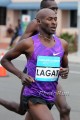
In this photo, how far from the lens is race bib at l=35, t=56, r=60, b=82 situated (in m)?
5.21

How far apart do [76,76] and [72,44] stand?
11.8 metres

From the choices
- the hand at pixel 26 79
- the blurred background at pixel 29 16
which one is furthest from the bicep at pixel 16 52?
the blurred background at pixel 29 16

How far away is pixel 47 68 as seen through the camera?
5.28 m

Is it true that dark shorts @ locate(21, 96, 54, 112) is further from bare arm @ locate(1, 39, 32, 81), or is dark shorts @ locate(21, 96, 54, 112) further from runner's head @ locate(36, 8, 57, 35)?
runner's head @ locate(36, 8, 57, 35)

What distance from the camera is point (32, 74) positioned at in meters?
5.25

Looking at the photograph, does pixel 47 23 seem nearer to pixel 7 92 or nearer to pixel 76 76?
pixel 7 92

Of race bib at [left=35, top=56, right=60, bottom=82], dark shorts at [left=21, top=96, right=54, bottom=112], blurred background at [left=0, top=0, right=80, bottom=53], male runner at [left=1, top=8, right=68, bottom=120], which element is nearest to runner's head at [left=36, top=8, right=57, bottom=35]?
male runner at [left=1, top=8, right=68, bottom=120]

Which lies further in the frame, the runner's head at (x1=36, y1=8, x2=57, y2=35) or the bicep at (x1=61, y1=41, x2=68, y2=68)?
the bicep at (x1=61, y1=41, x2=68, y2=68)

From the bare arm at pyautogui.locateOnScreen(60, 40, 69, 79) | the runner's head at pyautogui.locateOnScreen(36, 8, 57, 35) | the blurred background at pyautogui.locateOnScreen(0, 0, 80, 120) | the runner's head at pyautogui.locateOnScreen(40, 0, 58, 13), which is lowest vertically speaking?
the blurred background at pyautogui.locateOnScreen(0, 0, 80, 120)

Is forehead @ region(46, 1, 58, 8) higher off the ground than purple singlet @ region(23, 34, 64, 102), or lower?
higher

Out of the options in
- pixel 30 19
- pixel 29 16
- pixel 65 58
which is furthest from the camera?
pixel 30 19

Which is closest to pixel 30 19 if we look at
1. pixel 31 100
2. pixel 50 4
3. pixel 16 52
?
pixel 50 4

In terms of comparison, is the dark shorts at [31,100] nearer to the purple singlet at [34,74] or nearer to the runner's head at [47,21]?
the purple singlet at [34,74]

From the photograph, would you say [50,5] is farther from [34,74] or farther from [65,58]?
[34,74]
